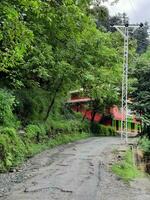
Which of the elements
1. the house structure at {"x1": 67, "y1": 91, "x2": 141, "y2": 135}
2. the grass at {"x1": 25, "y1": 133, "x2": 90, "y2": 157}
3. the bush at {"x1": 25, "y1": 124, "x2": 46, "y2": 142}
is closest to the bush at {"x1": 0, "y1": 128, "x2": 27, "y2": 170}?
the grass at {"x1": 25, "y1": 133, "x2": 90, "y2": 157}

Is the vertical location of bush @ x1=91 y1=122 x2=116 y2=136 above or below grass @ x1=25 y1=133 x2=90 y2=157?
above

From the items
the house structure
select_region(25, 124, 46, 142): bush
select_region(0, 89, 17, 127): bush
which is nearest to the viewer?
select_region(0, 89, 17, 127): bush

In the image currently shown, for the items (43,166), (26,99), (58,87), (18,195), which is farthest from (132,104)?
(18,195)

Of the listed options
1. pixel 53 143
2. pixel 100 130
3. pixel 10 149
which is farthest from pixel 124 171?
pixel 100 130

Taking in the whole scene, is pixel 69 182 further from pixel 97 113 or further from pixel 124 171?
pixel 97 113

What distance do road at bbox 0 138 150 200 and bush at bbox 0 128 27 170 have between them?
0.52 metres

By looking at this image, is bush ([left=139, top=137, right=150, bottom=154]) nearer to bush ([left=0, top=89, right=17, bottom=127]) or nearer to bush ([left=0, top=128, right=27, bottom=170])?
bush ([left=0, top=89, right=17, bottom=127])

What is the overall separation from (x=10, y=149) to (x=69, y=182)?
5.02 meters

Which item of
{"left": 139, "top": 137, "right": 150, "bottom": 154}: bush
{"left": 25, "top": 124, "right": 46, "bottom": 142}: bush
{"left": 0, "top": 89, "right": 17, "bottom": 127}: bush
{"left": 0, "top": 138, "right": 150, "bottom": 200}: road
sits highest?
{"left": 0, "top": 89, "right": 17, "bottom": 127}: bush

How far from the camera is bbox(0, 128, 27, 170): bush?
53.9 ft

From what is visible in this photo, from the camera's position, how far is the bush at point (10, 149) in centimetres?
1642

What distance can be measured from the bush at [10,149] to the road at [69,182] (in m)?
0.52

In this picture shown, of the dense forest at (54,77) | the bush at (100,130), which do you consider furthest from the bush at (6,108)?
the bush at (100,130)

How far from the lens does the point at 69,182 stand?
13.4 metres
